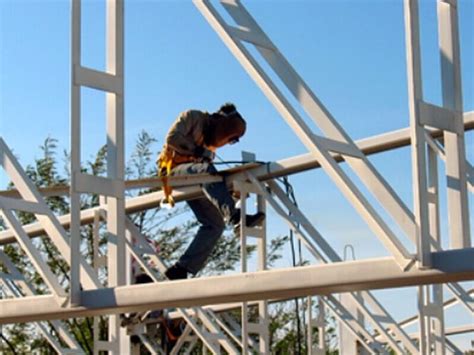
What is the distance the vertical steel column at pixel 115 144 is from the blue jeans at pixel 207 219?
2.11 metres

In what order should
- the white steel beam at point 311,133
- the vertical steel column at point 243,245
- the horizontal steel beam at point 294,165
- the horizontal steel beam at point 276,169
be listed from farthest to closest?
the vertical steel column at point 243,245, the horizontal steel beam at point 276,169, the horizontal steel beam at point 294,165, the white steel beam at point 311,133

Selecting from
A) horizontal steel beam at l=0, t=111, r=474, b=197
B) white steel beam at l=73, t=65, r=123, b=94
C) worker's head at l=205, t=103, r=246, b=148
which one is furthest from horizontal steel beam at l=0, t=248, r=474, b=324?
worker's head at l=205, t=103, r=246, b=148

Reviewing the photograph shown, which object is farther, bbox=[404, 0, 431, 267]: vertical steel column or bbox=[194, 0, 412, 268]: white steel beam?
bbox=[194, 0, 412, 268]: white steel beam

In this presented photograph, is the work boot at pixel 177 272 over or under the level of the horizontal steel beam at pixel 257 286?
over

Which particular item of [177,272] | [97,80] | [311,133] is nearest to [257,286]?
[311,133]

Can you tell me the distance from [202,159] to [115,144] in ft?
7.91

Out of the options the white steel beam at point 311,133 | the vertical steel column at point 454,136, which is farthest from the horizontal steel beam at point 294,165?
the vertical steel column at point 454,136

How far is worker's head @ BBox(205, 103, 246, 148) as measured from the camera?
954 centimetres

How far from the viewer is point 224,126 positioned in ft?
31.2

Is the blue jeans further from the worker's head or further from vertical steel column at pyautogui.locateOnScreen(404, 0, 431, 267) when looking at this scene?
vertical steel column at pyautogui.locateOnScreen(404, 0, 431, 267)

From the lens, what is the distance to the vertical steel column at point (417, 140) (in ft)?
18.2

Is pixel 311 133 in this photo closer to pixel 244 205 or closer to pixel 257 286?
pixel 257 286

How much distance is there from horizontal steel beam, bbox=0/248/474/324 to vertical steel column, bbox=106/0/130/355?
0.35 metres

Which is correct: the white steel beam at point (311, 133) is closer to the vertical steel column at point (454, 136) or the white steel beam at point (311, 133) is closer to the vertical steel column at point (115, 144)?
the vertical steel column at point (454, 136)
